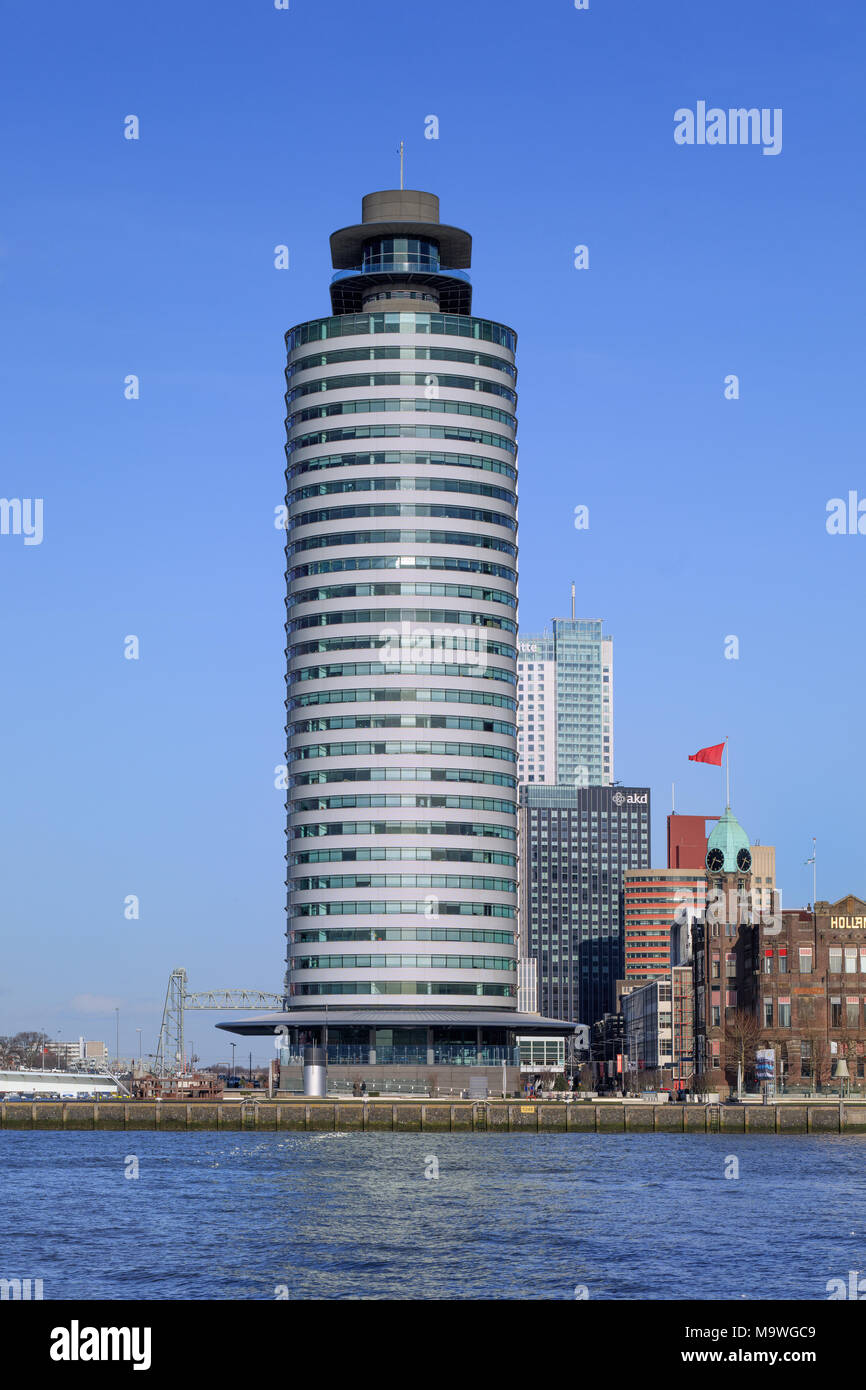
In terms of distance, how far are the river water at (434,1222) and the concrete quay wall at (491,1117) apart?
28.2 m

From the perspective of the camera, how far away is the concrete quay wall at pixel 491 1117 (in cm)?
16562

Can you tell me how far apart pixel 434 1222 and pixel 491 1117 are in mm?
88602

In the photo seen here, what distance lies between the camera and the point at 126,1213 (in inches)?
3455

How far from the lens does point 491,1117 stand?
546 ft

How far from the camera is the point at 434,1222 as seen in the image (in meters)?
79.4

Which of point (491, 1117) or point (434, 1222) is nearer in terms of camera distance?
point (434, 1222)

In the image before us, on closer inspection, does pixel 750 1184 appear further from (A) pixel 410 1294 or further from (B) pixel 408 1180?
(A) pixel 410 1294

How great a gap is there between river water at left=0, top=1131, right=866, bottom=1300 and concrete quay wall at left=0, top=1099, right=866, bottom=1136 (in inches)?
1111

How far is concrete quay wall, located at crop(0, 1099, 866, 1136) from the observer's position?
165625 millimetres

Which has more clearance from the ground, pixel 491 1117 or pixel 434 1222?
pixel 434 1222

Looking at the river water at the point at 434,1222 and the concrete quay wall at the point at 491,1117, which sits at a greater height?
the river water at the point at 434,1222

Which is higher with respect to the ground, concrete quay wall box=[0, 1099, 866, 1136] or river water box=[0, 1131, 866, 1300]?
river water box=[0, 1131, 866, 1300]
